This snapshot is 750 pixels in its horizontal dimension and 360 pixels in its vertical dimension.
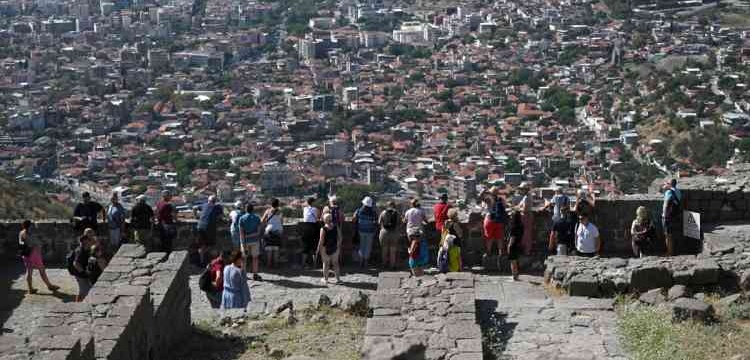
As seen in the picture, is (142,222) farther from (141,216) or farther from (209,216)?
(209,216)

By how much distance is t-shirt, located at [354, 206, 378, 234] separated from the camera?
11.7 m

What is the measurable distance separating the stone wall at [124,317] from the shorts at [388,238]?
258 cm

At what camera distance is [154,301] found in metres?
8.80

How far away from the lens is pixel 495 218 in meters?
11.6

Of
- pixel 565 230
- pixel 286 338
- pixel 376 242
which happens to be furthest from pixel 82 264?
pixel 565 230

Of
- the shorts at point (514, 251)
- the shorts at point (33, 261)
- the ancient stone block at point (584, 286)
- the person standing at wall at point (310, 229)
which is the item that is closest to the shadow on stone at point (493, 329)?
the ancient stone block at point (584, 286)

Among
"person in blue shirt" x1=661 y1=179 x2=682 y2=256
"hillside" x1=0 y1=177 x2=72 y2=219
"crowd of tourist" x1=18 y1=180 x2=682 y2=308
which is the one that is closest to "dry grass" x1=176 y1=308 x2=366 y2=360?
"crowd of tourist" x1=18 y1=180 x2=682 y2=308

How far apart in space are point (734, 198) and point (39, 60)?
94.2 m

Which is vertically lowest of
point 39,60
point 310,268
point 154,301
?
point 39,60

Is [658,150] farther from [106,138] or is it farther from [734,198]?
[734,198]

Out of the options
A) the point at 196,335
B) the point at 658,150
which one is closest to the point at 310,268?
the point at 196,335

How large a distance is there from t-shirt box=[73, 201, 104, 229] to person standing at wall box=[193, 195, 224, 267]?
1.08m

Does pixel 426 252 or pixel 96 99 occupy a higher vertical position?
pixel 426 252

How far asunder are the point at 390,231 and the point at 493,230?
3.37 ft
